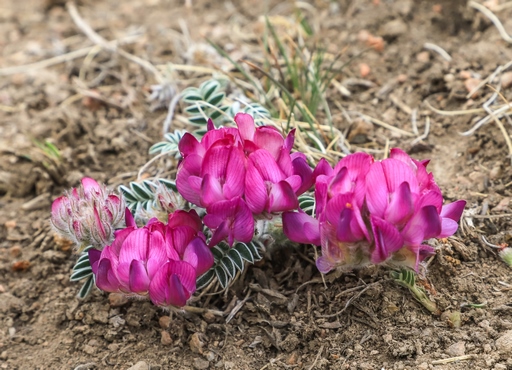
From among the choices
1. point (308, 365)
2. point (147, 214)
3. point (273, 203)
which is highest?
point (273, 203)

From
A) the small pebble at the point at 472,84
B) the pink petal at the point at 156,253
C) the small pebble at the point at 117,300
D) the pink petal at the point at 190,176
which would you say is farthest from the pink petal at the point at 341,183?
the small pebble at the point at 472,84

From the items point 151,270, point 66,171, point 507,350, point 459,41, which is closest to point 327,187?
point 151,270

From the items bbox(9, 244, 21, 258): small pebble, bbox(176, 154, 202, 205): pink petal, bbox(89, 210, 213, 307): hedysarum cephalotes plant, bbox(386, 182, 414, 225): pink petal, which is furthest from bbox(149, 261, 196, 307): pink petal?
bbox(9, 244, 21, 258): small pebble

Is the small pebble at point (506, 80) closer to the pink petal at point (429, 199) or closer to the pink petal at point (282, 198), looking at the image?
the pink petal at point (429, 199)

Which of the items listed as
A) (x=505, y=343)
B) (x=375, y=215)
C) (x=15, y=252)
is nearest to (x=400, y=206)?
(x=375, y=215)

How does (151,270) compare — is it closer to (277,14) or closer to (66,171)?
(66,171)

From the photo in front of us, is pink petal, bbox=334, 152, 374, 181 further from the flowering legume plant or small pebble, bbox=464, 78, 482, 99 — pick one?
small pebble, bbox=464, 78, 482, 99

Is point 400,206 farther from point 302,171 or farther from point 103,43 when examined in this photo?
point 103,43
